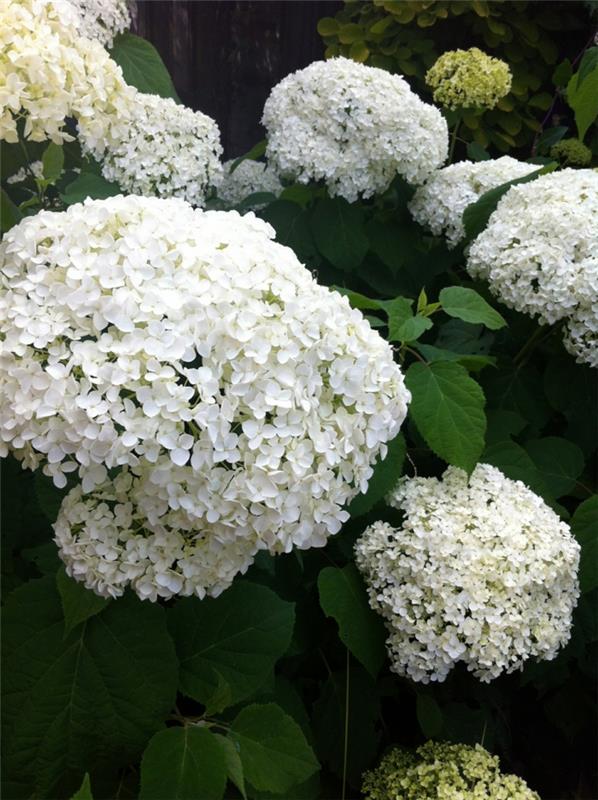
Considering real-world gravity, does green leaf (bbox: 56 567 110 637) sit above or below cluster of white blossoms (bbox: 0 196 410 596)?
below

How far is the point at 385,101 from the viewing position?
2.24 m

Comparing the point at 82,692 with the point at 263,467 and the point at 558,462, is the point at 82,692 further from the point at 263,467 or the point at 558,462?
the point at 558,462

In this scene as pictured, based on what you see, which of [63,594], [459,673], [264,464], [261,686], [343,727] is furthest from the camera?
[459,673]

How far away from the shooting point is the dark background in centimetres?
471

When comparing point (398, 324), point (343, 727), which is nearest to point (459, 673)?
point (343, 727)

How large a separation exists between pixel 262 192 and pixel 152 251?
4.89ft

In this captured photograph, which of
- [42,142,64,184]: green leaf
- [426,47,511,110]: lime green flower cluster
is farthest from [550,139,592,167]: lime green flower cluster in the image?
[42,142,64,184]: green leaf

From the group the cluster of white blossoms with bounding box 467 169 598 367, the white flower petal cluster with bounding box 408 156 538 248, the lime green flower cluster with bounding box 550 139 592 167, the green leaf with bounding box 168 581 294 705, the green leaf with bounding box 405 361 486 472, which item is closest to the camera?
the green leaf with bounding box 168 581 294 705

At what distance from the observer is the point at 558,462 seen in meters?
1.83

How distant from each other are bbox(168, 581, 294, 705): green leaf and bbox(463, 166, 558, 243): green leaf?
4.37 ft

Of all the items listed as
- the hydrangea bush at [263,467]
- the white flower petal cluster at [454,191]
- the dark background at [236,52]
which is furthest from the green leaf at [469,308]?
the dark background at [236,52]

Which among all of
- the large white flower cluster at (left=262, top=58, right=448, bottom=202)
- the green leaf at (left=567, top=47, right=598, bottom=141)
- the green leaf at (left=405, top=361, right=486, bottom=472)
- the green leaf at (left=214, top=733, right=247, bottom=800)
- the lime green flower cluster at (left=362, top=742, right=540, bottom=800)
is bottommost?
the lime green flower cluster at (left=362, top=742, right=540, bottom=800)

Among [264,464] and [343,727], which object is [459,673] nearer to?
[343,727]

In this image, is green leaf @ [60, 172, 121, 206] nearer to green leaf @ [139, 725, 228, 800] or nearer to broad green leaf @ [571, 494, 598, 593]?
green leaf @ [139, 725, 228, 800]
